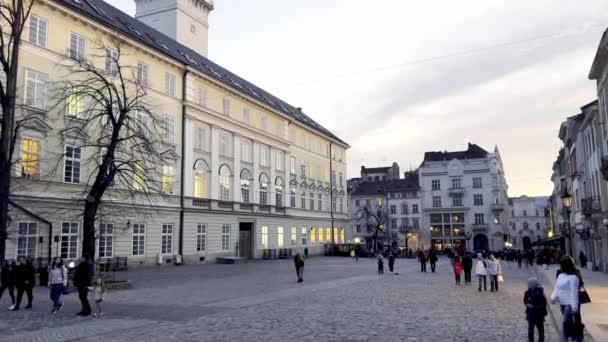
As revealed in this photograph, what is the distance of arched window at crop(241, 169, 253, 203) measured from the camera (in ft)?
164

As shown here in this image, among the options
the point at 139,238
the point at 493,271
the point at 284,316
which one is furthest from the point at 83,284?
the point at 139,238

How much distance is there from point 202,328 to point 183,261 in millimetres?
29394

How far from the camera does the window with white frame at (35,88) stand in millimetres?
29328

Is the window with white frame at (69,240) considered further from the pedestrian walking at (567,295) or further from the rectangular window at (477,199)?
the rectangular window at (477,199)

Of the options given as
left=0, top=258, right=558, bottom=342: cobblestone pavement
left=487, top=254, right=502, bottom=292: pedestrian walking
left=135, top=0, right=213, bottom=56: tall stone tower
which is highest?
left=135, top=0, right=213, bottom=56: tall stone tower

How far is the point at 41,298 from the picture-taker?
60.2 ft

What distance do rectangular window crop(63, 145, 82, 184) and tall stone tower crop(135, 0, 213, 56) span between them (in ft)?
111

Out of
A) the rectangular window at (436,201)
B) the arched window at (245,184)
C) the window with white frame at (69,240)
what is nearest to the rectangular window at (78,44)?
the window with white frame at (69,240)

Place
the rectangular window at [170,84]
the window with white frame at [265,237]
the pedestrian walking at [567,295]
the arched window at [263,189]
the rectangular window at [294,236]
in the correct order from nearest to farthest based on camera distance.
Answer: the pedestrian walking at [567,295] < the rectangular window at [170,84] < the window with white frame at [265,237] < the arched window at [263,189] < the rectangular window at [294,236]

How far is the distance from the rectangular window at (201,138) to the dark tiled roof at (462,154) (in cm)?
6292

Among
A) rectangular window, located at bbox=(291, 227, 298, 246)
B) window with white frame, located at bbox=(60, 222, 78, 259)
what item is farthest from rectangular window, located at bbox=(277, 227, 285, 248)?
window with white frame, located at bbox=(60, 222, 78, 259)

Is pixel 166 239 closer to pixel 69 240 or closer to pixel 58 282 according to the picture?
pixel 69 240

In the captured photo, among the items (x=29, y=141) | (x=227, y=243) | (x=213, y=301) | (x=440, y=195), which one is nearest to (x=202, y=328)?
(x=213, y=301)

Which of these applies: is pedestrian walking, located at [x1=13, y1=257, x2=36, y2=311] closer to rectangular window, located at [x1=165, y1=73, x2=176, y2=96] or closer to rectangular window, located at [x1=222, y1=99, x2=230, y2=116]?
rectangular window, located at [x1=165, y1=73, x2=176, y2=96]
